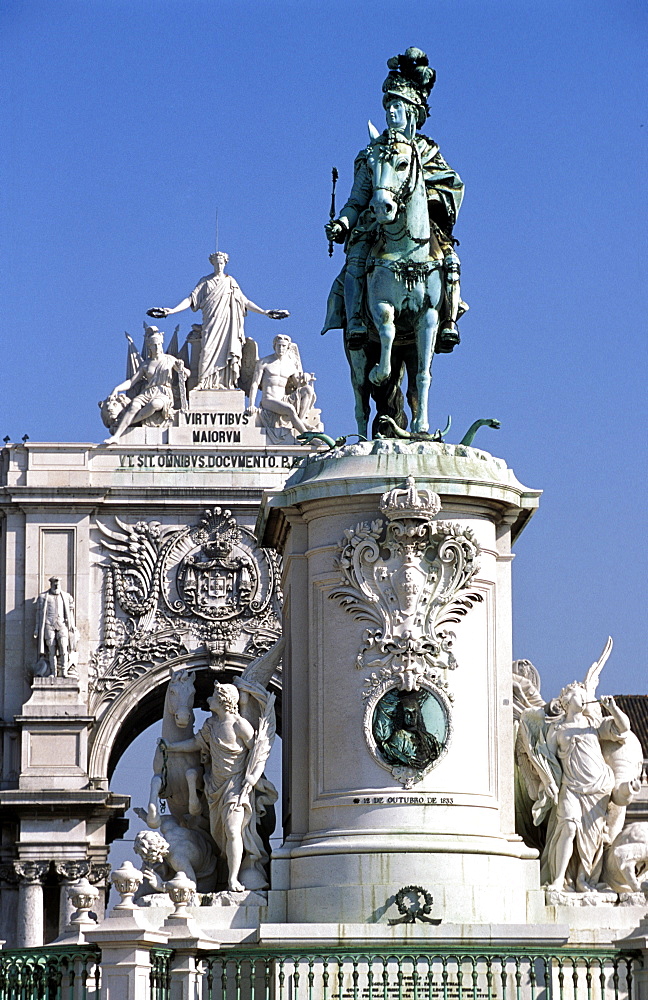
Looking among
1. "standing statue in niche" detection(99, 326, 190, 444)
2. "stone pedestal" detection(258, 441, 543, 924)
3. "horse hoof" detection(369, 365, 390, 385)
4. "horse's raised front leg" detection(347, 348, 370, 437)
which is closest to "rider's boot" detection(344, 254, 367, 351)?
"horse's raised front leg" detection(347, 348, 370, 437)

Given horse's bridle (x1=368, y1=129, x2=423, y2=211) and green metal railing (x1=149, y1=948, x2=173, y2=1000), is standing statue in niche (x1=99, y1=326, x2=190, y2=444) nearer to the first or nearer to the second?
horse's bridle (x1=368, y1=129, x2=423, y2=211)

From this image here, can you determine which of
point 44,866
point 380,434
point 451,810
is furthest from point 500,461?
point 44,866

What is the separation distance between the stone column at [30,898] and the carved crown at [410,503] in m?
32.2

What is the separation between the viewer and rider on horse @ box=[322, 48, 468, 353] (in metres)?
18.7

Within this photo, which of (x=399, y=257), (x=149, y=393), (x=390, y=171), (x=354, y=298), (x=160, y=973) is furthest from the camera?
(x=149, y=393)

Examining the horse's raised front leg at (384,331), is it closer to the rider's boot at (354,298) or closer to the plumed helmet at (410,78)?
the rider's boot at (354,298)

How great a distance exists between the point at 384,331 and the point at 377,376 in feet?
1.18

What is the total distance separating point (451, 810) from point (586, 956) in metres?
1.66

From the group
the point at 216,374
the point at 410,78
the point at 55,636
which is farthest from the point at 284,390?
the point at 410,78

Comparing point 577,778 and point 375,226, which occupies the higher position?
point 375,226

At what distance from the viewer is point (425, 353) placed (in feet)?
60.7

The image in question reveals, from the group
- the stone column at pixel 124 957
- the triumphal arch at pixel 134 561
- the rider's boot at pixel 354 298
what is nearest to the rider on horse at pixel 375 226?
the rider's boot at pixel 354 298

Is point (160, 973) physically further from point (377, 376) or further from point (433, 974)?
point (377, 376)

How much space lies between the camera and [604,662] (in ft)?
59.6
